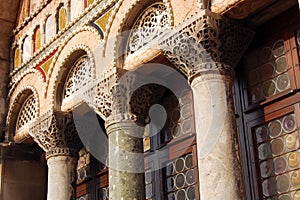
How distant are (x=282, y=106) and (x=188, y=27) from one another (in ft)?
3.54

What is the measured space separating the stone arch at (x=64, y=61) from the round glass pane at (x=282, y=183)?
2.82 m

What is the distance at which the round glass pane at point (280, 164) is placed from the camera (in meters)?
4.95

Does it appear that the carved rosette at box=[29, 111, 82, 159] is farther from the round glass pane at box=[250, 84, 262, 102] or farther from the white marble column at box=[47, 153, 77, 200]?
the round glass pane at box=[250, 84, 262, 102]

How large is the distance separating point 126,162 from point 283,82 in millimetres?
1732

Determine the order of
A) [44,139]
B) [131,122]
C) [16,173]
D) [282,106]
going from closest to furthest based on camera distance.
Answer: [282,106] < [131,122] < [44,139] < [16,173]

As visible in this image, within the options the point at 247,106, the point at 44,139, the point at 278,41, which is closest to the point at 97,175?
the point at 44,139

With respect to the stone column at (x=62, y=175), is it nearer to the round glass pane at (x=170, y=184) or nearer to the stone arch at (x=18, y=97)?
the stone arch at (x=18, y=97)

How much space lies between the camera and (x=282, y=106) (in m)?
5.09

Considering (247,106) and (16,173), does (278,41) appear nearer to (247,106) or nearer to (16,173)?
(247,106)

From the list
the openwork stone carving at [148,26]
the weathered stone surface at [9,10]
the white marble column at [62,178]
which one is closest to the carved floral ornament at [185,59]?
the openwork stone carving at [148,26]

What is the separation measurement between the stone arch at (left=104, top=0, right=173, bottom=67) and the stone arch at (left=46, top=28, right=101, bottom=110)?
41 cm

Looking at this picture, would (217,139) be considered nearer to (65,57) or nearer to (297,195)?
(297,195)

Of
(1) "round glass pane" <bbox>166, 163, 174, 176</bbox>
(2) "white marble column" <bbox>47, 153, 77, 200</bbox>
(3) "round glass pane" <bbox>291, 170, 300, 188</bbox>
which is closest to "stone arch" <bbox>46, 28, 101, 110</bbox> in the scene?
(2) "white marble column" <bbox>47, 153, 77, 200</bbox>

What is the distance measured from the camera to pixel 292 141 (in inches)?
194
